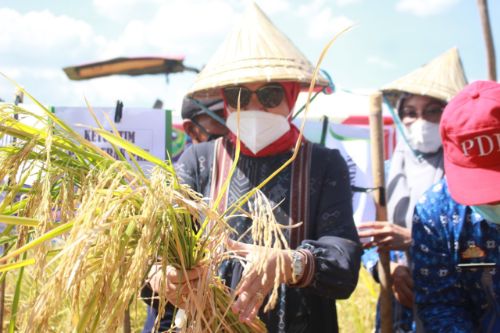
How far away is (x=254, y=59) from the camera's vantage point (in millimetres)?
1969

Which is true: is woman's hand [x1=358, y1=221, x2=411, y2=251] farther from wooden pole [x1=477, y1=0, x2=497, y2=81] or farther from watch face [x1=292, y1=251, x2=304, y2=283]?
wooden pole [x1=477, y1=0, x2=497, y2=81]

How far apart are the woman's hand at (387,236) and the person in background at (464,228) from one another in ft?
1.18

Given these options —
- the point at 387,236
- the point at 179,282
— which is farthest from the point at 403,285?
the point at 179,282

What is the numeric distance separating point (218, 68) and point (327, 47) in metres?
0.93

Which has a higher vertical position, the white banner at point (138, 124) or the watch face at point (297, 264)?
the white banner at point (138, 124)

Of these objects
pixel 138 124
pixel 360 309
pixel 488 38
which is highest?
pixel 488 38

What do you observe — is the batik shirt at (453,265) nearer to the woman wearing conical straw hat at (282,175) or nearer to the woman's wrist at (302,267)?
the woman wearing conical straw hat at (282,175)

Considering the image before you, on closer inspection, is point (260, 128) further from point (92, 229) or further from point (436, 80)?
point (436, 80)

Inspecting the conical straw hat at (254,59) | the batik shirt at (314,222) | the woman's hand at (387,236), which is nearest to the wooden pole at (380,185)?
the woman's hand at (387,236)

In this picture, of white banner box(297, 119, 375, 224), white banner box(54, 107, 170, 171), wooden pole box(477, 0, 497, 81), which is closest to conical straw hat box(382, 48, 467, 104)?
wooden pole box(477, 0, 497, 81)

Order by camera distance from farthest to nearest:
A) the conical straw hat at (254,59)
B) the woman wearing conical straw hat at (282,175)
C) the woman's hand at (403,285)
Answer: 1. the woman's hand at (403,285)
2. the conical straw hat at (254,59)
3. the woman wearing conical straw hat at (282,175)

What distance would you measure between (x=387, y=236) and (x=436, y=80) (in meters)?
1.05

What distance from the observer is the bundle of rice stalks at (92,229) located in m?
0.92

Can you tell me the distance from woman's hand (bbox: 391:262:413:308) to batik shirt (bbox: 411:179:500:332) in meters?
0.36
